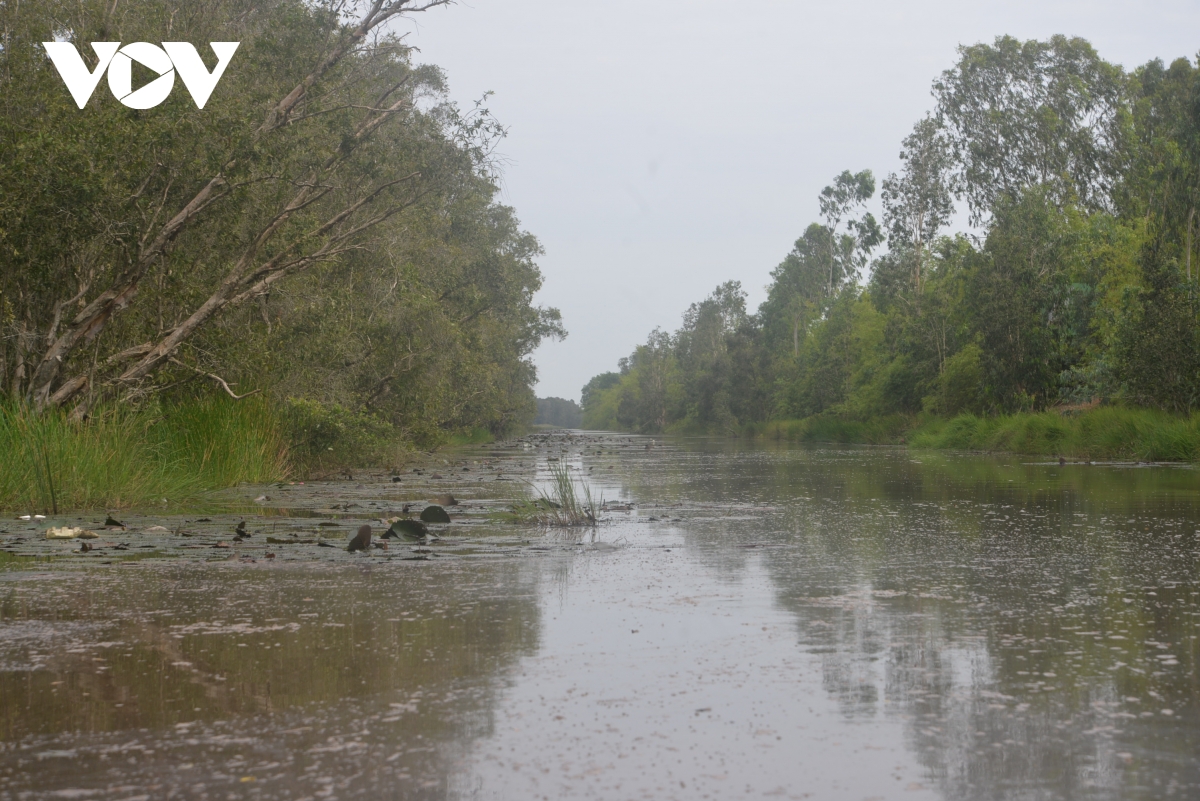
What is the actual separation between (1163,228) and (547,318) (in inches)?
1395

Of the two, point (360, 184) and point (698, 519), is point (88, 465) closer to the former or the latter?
point (698, 519)

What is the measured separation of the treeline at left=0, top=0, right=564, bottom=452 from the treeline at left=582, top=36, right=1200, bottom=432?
69.2ft

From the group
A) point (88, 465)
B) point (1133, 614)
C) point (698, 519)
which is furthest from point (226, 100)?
point (1133, 614)

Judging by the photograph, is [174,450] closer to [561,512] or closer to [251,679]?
[561,512]

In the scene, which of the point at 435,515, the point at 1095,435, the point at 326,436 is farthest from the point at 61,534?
the point at 1095,435

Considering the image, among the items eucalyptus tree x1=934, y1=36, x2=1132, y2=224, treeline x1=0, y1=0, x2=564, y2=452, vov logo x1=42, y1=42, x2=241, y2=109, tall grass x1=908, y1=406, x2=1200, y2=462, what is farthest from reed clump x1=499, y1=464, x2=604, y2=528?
eucalyptus tree x1=934, y1=36, x2=1132, y2=224

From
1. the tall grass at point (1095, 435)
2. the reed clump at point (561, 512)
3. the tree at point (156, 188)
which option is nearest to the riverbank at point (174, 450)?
the tree at point (156, 188)

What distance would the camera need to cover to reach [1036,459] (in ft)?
96.8

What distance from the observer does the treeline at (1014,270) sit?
34.7 m

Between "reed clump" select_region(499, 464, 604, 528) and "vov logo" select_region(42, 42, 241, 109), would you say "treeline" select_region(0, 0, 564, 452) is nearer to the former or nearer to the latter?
"vov logo" select_region(42, 42, 241, 109)

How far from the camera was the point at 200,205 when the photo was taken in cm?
1639

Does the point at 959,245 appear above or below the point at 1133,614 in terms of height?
above

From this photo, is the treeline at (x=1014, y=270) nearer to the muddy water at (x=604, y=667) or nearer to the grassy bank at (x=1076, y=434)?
the grassy bank at (x=1076, y=434)

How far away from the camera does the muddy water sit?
11.0ft
